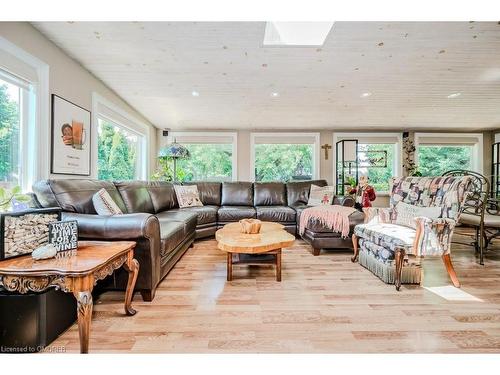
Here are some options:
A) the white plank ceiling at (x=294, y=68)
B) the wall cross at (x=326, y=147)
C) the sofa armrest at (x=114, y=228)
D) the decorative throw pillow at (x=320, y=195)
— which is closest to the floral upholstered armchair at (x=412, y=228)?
the white plank ceiling at (x=294, y=68)

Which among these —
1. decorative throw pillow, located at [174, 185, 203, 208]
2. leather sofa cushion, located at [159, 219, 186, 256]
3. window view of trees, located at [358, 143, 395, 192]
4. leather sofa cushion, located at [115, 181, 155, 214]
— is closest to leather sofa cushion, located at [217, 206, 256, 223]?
decorative throw pillow, located at [174, 185, 203, 208]

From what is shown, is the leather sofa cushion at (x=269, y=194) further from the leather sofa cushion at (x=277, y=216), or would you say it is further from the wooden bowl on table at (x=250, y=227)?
the wooden bowl on table at (x=250, y=227)

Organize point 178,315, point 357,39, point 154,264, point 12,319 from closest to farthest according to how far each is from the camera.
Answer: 1. point 12,319
2. point 178,315
3. point 154,264
4. point 357,39

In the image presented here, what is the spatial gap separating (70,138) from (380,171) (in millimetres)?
6006

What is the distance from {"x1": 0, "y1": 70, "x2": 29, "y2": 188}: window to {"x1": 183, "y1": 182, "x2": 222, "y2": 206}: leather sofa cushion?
2687 mm

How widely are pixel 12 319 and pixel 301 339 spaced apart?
1.54 metres

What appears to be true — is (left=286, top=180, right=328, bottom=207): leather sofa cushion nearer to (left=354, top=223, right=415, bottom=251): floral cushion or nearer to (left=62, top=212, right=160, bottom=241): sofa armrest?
Result: (left=354, top=223, right=415, bottom=251): floral cushion

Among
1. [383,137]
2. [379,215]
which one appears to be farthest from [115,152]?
[383,137]

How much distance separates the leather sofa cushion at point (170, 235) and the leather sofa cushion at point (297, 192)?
244 cm

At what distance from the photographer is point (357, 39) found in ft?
7.39

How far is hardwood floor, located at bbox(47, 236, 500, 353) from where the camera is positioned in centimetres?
138
